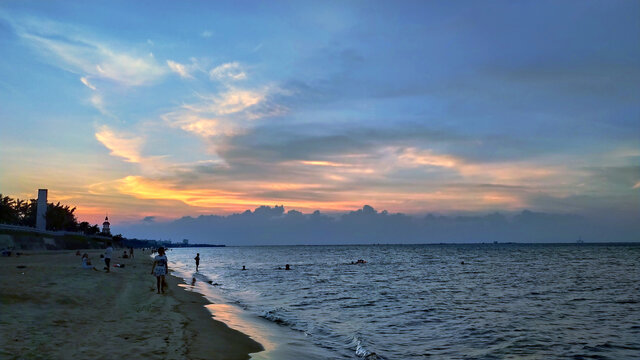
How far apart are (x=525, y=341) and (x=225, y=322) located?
14.0 m

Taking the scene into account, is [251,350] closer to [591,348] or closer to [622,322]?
[591,348]

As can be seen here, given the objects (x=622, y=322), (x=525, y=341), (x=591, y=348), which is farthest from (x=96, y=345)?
(x=622, y=322)

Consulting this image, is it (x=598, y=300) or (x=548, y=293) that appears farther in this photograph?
(x=548, y=293)

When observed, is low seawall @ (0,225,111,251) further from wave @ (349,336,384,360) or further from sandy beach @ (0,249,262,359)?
wave @ (349,336,384,360)

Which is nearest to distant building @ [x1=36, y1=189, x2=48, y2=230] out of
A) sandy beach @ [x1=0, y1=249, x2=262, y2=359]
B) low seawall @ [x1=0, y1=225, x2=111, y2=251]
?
low seawall @ [x1=0, y1=225, x2=111, y2=251]

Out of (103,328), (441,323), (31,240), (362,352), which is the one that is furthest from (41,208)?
(362,352)

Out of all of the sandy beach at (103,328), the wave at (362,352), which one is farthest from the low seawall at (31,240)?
the wave at (362,352)

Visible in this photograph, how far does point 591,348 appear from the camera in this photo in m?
17.2

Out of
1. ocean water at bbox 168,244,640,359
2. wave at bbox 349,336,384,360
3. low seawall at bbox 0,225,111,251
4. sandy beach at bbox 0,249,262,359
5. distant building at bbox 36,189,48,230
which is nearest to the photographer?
sandy beach at bbox 0,249,262,359

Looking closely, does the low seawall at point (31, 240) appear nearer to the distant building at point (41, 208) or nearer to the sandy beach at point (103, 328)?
the distant building at point (41, 208)

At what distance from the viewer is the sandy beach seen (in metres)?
11.8

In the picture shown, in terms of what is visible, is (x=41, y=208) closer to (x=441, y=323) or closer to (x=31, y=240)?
(x=31, y=240)

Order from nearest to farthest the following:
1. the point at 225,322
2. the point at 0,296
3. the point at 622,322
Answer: the point at 0,296 < the point at 225,322 < the point at 622,322

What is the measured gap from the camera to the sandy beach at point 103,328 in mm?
11828
